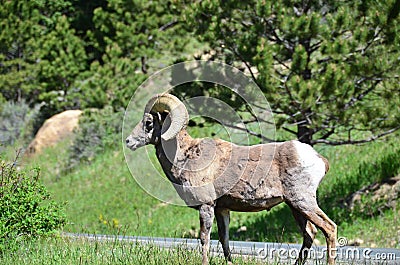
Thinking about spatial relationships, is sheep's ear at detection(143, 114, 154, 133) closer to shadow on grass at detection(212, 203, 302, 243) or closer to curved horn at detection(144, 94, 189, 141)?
curved horn at detection(144, 94, 189, 141)

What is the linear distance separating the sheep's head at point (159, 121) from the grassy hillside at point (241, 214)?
1.89 meters

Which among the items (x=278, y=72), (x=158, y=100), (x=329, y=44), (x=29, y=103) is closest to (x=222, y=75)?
(x=278, y=72)

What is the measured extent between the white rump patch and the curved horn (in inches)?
53.0

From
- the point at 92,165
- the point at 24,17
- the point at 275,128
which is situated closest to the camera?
the point at 275,128

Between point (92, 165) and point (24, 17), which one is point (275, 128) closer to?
point (92, 165)

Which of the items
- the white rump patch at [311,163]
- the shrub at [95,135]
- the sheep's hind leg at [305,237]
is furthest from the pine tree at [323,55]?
the shrub at [95,135]

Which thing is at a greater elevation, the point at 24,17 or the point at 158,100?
the point at 158,100

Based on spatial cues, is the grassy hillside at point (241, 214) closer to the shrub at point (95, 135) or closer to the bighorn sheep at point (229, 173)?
the shrub at point (95, 135)

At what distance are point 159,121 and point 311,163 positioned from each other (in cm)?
185

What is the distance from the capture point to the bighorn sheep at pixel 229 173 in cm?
706

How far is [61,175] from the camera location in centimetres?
2116

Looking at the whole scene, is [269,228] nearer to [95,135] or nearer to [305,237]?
[305,237]

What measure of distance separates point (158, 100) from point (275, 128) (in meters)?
5.15

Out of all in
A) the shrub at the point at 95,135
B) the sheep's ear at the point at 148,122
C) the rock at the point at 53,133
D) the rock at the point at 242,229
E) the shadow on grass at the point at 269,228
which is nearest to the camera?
the sheep's ear at the point at 148,122
